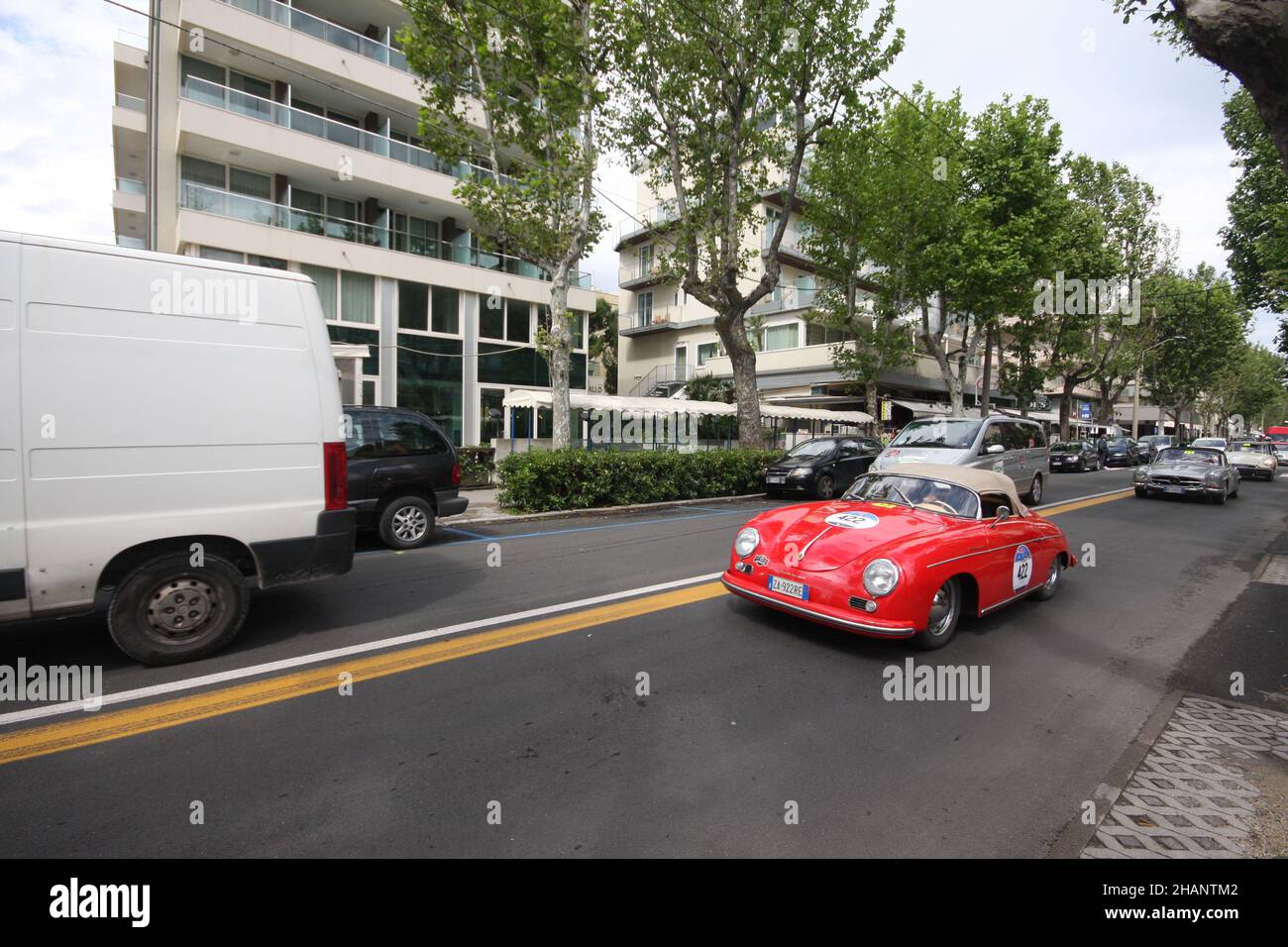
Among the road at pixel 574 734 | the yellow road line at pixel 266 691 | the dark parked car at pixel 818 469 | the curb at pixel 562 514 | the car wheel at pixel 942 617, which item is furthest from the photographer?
the dark parked car at pixel 818 469

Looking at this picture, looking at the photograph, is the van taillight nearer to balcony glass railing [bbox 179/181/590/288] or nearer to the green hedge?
the green hedge

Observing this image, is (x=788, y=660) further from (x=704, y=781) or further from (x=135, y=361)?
(x=135, y=361)

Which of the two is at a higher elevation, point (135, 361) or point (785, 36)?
point (785, 36)

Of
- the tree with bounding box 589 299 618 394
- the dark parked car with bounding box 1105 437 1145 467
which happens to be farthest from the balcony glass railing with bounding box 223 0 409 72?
the dark parked car with bounding box 1105 437 1145 467

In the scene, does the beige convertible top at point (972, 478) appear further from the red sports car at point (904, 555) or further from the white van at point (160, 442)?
the white van at point (160, 442)

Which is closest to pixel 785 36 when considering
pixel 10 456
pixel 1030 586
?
pixel 1030 586

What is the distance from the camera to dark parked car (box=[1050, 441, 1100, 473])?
2867cm

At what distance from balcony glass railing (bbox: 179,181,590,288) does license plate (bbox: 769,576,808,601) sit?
677 inches

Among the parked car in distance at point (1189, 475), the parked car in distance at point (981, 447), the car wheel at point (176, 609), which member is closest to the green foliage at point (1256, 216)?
the parked car in distance at point (1189, 475)

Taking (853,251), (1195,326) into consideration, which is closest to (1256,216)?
(853,251)

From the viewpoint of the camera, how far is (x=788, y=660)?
4.48 m

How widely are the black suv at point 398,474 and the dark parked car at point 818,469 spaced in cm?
844

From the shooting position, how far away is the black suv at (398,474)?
860 centimetres
